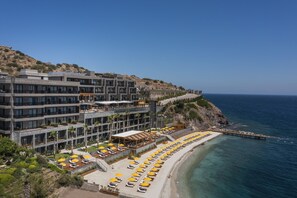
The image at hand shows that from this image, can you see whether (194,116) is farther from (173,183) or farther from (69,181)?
(69,181)

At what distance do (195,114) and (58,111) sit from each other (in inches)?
3455

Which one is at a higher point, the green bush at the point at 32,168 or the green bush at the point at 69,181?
the green bush at the point at 32,168

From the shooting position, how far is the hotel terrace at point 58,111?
62406 mm

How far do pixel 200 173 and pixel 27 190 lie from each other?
4592cm

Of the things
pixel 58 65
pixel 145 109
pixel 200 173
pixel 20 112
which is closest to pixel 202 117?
pixel 145 109

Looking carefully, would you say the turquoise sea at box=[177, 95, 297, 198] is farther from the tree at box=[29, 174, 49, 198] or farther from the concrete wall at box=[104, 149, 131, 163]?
the tree at box=[29, 174, 49, 198]

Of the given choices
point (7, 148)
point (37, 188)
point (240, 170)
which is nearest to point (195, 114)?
point (240, 170)

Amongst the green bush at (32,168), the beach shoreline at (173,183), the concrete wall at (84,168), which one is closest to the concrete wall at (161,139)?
the beach shoreline at (173,183)

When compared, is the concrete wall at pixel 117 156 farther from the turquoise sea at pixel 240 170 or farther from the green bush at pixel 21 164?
the green bush at pixel 21 164

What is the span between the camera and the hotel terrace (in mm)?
62406

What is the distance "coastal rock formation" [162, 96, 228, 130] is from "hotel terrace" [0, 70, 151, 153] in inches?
1360

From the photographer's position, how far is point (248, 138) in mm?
123750

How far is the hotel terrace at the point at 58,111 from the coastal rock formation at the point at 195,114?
3455cm

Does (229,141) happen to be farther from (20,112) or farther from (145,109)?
(20,112)
